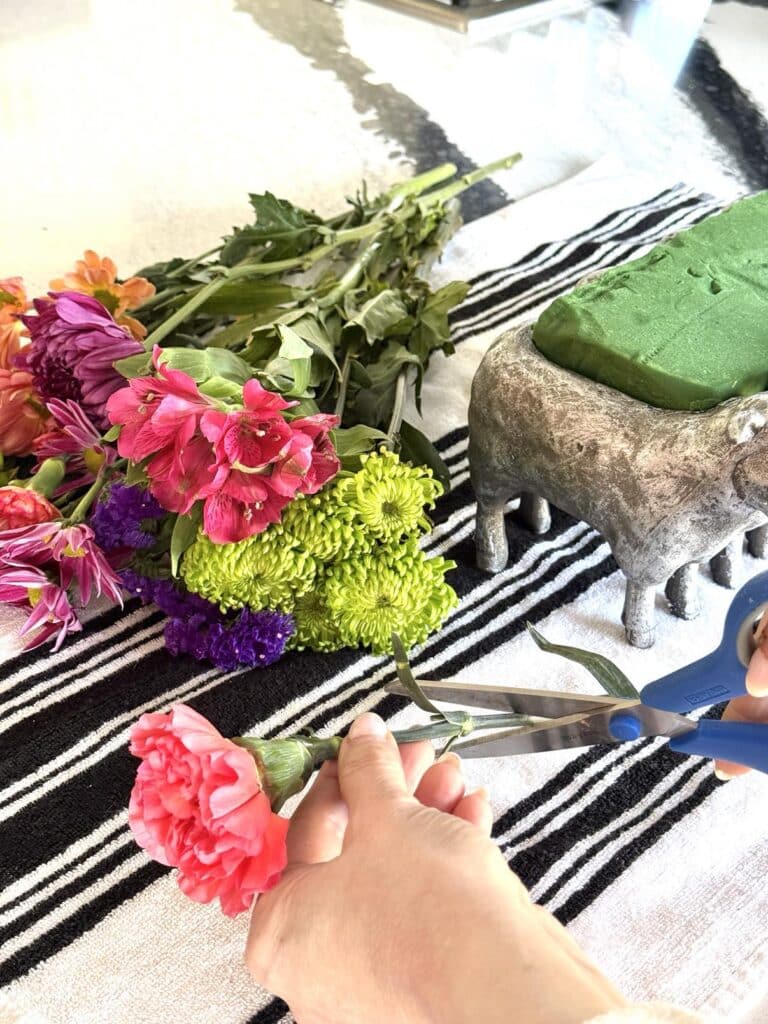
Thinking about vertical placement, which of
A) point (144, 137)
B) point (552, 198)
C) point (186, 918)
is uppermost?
point (552, 198)

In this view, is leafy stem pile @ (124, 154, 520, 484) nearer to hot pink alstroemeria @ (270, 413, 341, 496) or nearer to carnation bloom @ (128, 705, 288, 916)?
hot pink alstroemeria @ (270, 413, 341, 496)

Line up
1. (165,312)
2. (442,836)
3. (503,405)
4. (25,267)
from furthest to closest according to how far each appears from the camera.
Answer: (25,267)
(165,312)
(503,405)
(442,836)

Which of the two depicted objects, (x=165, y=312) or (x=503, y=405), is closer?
(x=503, y=405)

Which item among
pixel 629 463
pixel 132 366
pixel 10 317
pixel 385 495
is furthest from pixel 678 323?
pixel 10 317

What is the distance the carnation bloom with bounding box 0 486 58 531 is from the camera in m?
0.52

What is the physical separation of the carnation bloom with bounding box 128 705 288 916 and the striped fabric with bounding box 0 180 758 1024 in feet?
0.41

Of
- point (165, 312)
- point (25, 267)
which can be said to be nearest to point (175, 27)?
point (25, 267)

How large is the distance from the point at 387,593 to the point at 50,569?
0.62ft

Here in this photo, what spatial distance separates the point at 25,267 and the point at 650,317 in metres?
Answer: 0.58

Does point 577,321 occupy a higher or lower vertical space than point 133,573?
higher

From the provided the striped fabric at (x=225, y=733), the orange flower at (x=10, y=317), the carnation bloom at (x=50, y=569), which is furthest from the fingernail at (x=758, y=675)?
the orange flower at (x=10, y=317)

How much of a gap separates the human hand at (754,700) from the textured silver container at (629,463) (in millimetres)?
88

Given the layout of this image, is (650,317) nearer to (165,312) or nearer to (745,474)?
(745,474)

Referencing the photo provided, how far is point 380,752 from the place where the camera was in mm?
371
